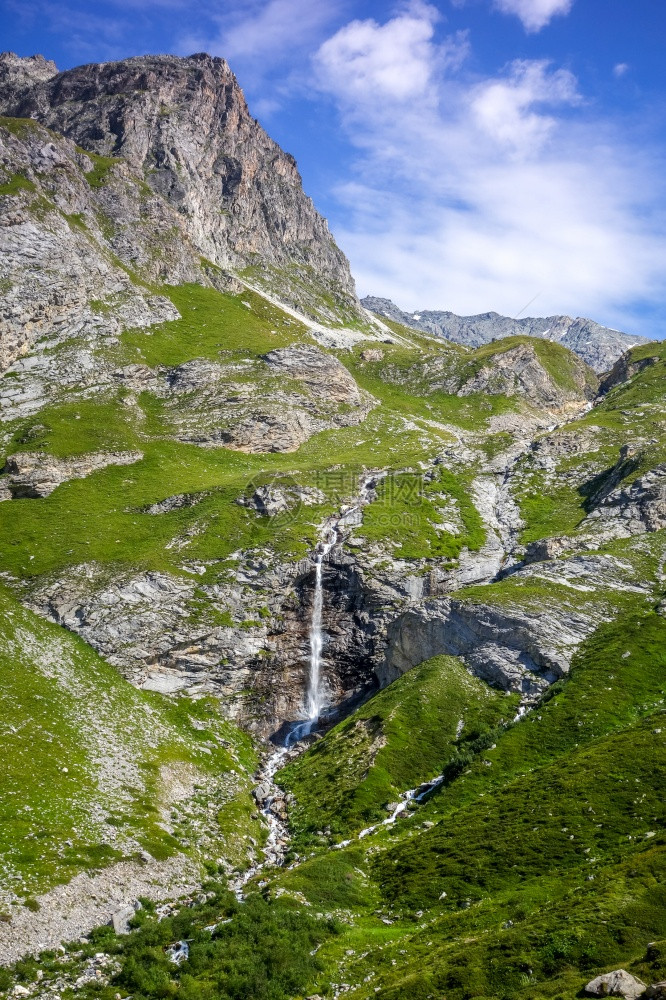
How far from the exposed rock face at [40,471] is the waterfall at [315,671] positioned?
39981mm

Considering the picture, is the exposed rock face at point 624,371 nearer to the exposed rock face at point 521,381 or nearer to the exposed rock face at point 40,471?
the exposed rock face at point 521,381

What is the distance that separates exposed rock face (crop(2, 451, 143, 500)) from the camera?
297 feet

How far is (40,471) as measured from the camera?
92.8 meters

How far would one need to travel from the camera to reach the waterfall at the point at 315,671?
69.8m

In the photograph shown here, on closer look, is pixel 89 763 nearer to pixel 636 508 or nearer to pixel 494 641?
pixel 494 641

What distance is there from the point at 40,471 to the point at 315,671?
50657 mm

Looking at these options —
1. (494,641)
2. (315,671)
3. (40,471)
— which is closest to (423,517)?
(315,671)

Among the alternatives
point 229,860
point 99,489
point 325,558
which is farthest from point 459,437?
point 229,860

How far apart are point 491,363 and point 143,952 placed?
6529 inches

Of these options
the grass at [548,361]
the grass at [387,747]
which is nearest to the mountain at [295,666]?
the grass at [387,747]

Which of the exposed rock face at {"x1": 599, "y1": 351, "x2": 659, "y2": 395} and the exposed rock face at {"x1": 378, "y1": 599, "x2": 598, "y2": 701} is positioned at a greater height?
the exposed rock face at {"x1": 599, "y1": 351, "x2": 659, "y2": 395}

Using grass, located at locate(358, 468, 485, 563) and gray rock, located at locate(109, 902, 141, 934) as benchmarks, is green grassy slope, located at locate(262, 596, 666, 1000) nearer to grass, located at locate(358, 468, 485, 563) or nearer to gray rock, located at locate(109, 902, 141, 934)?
gray rock, located at locate(109, 902, 141, 934)

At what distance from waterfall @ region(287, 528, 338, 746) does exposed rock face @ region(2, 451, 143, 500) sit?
1574 inches

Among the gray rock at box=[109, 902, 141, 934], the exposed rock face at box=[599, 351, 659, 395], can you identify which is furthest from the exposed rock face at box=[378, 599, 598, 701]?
the exposed rock face at box=[599, 351, 659, 395]
